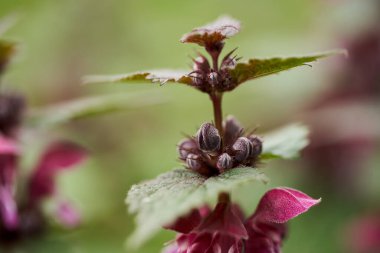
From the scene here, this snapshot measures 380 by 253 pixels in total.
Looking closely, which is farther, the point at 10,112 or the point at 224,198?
the point at 10,112

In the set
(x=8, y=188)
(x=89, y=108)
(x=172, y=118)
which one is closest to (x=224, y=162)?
(x=89, y=108)

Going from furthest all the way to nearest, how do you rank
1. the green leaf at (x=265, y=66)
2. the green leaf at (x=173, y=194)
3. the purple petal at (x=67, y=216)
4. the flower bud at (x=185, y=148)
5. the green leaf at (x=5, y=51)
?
the purple petal at (x=67, y=216)
the green leaf at (x=5, y=51)
the flower bud at (x=185, y=148)
the green leaf at (x=265, y=66)
the green leaf at (x=173, y=194)

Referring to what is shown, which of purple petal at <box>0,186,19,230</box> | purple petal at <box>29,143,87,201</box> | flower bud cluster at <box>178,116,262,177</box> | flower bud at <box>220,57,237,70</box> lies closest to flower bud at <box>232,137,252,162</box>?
flower bud cluster at <box>178,116,262,177</box>

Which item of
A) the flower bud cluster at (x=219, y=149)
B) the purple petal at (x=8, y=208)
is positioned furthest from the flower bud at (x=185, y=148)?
the purple petal at (x=8, y=208)

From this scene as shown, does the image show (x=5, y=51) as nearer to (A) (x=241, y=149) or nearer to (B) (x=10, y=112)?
(B) (x=10, y=112)

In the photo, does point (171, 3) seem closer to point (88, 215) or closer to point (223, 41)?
point (88, 215)

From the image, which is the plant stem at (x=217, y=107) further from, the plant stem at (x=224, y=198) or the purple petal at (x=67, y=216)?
the purple petal at (x=67, y=216)

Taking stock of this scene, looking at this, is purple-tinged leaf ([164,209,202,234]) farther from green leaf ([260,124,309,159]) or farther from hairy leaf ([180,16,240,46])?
hairy leaf ([180,16,240,46])
